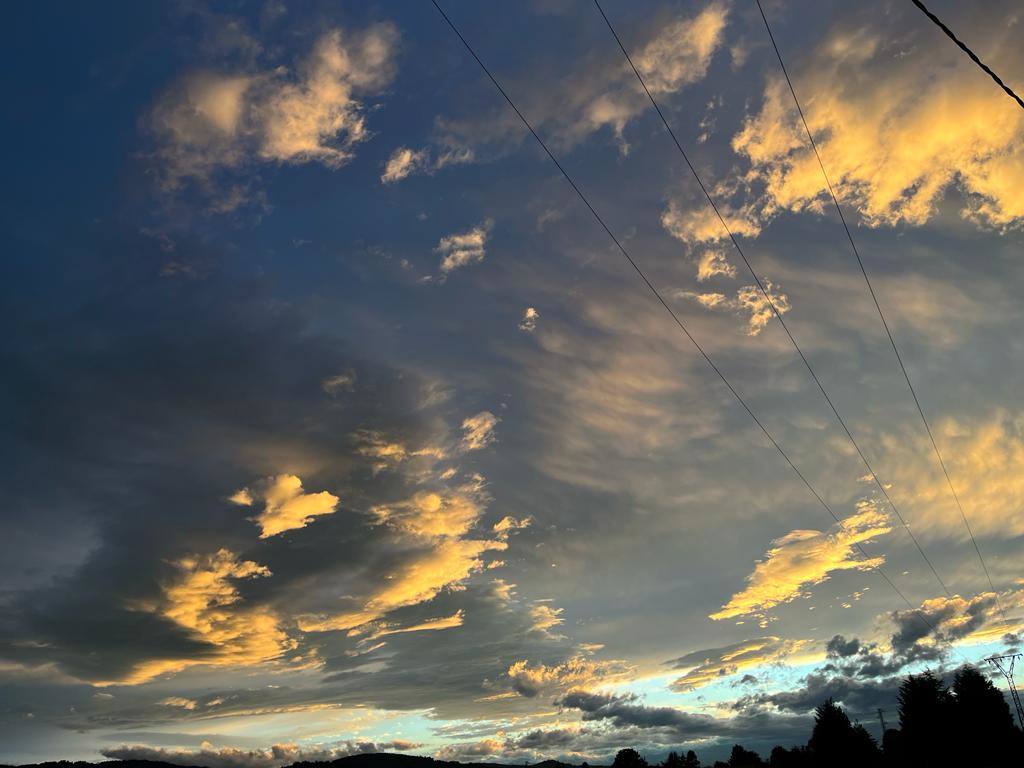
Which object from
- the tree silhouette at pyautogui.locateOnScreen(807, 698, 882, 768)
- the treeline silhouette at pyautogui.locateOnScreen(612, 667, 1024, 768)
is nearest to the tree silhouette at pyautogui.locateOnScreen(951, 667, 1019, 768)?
the treeline silhouette at pyautogui.locateOnScreen(612, 667, 1024, 768)

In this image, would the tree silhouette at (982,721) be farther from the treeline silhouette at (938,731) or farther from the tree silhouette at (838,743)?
the tree silhouette at (838,743)

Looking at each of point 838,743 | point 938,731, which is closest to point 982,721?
point 938,731

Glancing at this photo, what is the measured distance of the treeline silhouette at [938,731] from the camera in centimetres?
10862

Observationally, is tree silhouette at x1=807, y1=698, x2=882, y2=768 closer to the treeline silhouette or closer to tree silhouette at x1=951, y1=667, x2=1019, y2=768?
the treeline silhouette

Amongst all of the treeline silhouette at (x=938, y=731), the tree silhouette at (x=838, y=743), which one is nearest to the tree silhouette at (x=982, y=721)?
the treeline silhouette at (x=938, y=731)

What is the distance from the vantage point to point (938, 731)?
114500 millimetres

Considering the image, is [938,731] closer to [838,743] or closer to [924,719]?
[924,719]

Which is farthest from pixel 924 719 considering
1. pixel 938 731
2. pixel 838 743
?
pixel 838 743

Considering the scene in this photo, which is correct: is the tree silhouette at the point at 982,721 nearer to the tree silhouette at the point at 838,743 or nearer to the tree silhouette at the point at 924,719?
the tree silhouette at the point at 924,719

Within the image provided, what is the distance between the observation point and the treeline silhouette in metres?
109

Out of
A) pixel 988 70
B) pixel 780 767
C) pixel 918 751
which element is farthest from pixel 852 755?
pixel 988 70

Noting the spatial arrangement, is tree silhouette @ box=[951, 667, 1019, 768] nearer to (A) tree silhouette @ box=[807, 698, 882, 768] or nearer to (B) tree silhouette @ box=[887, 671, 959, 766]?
(B) tree silhouette @ box=[887, 671, 959, 766]

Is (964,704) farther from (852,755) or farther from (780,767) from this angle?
(780,767)

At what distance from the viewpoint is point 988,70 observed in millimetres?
15273
